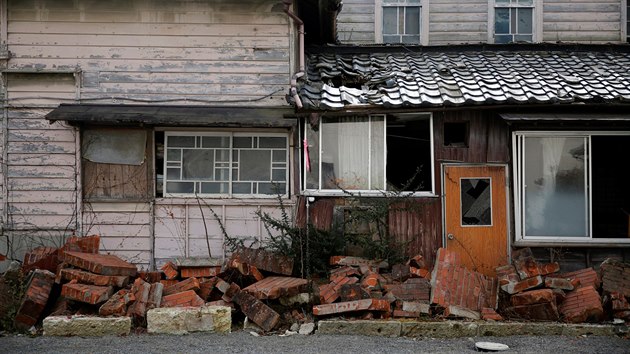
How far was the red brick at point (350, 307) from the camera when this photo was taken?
7691 mm

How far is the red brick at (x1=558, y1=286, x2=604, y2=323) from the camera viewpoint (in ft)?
25.7

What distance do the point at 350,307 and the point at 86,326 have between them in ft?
11.1

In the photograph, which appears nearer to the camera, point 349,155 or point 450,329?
point 450,329

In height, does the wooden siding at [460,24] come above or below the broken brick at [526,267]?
above

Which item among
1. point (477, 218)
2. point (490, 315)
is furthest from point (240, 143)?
point (490, 315)

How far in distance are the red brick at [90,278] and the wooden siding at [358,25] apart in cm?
758

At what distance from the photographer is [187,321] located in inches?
298

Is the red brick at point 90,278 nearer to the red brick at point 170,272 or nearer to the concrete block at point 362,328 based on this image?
the red brick at point 170,272

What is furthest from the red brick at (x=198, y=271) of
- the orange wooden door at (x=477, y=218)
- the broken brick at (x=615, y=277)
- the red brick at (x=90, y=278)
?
the broken brick at (x=615, y=277)

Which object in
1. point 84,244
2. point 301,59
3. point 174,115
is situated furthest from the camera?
point 301,59

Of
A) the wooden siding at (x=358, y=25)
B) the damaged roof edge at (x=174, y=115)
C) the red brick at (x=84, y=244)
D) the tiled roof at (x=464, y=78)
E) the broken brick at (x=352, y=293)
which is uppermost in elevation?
the wooden siding at (x=358, y=25)

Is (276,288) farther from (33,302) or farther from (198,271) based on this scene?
(33,302)

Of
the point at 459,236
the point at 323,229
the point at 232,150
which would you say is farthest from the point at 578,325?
the point at 232,150

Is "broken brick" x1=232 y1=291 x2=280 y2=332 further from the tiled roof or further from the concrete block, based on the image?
the tiled roof
